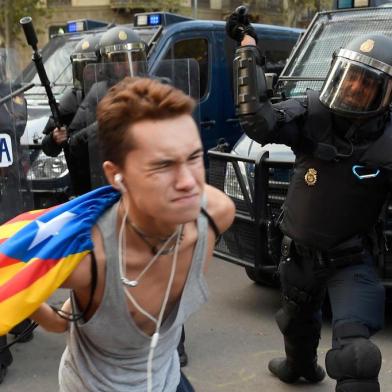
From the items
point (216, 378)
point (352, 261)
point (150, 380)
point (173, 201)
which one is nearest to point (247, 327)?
point (216, 378)

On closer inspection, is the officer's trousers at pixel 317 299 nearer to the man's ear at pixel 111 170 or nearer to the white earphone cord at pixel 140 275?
the white earphone cord at pixel 140 275

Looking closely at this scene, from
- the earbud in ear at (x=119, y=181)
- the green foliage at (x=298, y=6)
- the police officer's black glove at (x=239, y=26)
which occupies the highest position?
the police officer's black glove at (x=239, y=26)

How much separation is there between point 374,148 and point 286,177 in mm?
1439

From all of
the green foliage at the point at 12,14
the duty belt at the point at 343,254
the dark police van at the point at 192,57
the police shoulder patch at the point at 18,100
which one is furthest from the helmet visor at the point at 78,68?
the green foliage at the point at 12,14

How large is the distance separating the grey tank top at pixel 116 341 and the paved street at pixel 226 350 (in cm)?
213

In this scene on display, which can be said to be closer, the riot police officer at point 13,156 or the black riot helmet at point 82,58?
the riot police officer at point 13,156

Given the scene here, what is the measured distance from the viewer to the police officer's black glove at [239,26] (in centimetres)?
337

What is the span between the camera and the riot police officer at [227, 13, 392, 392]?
3203mm

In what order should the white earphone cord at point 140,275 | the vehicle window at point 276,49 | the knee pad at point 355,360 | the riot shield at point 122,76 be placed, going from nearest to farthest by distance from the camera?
1. the white earphone cord at point 140,275
2. the knee pad at point 355,360
3. the riot shield at point 122,76
4. the vehicle window at point 276,49

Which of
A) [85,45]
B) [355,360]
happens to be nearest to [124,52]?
[85,45]

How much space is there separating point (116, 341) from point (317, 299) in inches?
74.8

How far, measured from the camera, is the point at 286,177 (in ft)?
15.3

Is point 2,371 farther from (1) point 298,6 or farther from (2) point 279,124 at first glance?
(1) point 298,6

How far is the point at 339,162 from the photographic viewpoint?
10.8 ft
